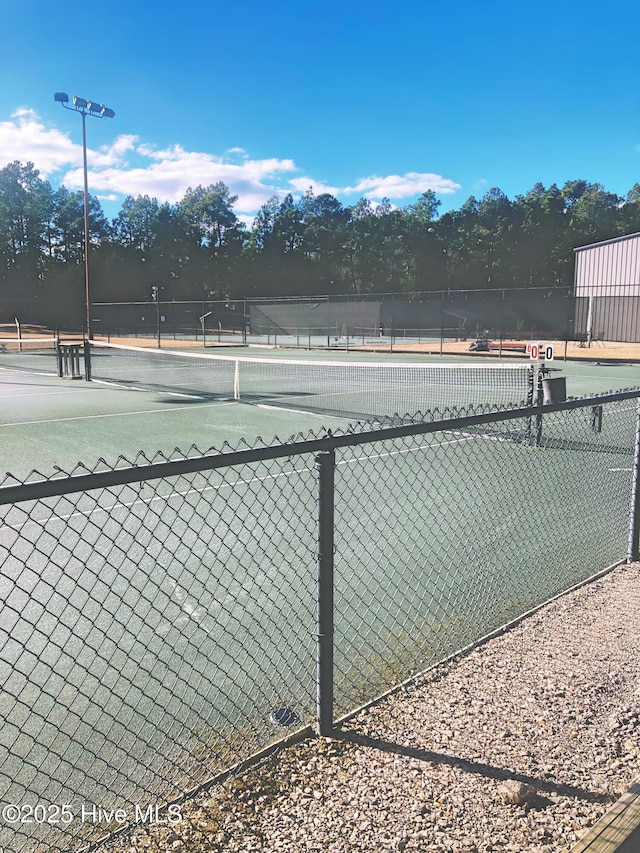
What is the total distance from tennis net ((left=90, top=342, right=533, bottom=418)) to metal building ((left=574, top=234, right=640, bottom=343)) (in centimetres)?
1748

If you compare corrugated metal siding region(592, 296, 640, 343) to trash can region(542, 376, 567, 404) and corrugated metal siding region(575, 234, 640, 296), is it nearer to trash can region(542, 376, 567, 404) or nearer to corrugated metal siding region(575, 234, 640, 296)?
corrugated metal siding region(575, 234, 640, 296)

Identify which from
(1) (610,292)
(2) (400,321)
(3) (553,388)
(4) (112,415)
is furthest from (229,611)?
(2) (400,321)

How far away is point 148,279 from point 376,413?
2770 inches

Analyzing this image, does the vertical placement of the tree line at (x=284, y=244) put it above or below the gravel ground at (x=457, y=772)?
above

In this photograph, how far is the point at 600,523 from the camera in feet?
19.6

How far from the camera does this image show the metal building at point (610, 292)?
3388cm

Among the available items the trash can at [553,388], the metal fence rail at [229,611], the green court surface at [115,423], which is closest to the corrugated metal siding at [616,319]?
the green court surface at [115,423]

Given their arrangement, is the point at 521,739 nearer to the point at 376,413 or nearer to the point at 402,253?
the point at 376,413

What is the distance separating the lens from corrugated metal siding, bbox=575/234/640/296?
3650 cm

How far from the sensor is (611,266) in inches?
1492

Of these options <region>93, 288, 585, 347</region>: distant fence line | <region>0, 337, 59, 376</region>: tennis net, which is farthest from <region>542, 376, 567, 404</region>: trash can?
<region>93, 288, 585, 347</region>: distant fence line

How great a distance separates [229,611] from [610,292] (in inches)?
1508

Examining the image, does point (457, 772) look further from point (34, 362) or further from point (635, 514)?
point (34, 362)

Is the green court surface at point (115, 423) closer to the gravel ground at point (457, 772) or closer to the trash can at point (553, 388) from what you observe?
the trash can at point (553, 388)
